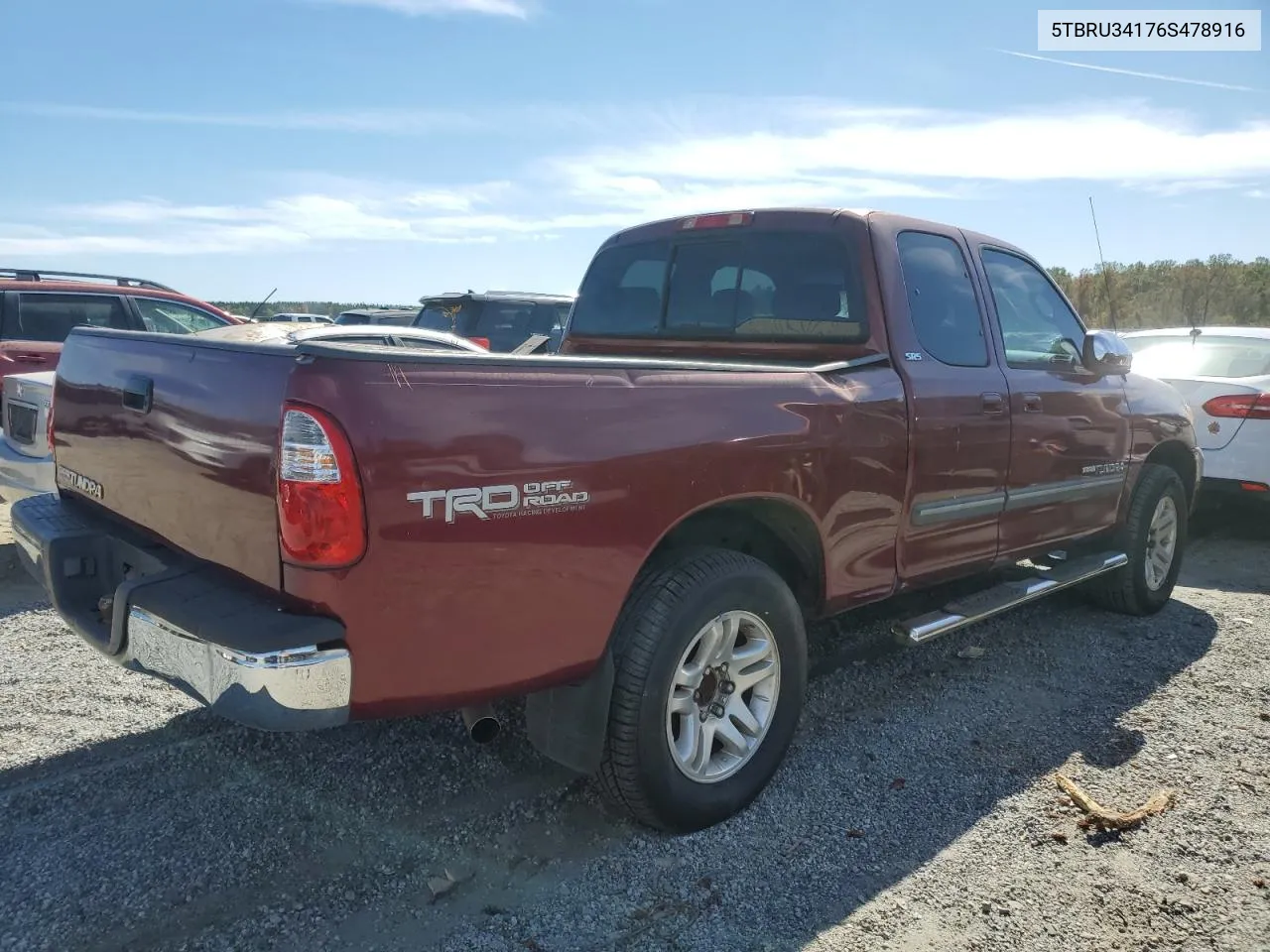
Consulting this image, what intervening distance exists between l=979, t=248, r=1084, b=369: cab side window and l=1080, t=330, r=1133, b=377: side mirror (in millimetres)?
71

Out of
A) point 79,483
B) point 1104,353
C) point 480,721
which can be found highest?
point 1104,353

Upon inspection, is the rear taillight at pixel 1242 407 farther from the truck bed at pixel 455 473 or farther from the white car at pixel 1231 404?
the truck bed at pixel 455 473

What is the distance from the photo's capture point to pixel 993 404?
4043mm

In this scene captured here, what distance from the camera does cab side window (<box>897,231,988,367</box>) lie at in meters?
3.93

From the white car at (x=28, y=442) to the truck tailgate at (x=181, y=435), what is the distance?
1.88 m

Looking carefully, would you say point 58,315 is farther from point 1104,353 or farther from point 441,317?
point 1104,353

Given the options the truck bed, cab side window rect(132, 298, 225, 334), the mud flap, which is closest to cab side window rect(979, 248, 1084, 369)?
the truck bed

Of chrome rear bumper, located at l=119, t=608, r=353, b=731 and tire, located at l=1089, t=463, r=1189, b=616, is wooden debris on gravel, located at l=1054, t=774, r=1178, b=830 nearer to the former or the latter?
tire, located at l=1089, t=463, r=1189, b=616

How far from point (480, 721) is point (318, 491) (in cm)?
86

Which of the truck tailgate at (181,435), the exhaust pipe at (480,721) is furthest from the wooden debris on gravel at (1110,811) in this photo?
the truck tailgate at (181,435)

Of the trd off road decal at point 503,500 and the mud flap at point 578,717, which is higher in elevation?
the trd off road decal at point 503,500

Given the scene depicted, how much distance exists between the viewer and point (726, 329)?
4184mm

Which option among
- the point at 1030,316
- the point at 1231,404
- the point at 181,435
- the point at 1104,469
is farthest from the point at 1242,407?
the point at 181,435

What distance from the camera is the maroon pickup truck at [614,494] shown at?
229 cm
